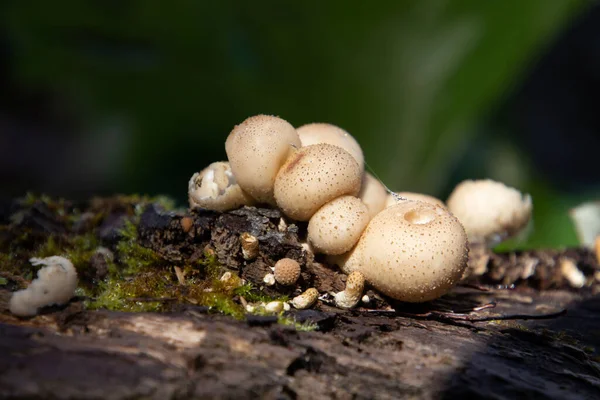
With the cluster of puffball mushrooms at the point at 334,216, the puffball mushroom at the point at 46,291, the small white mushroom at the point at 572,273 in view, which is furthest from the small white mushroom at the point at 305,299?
the small white mushroom at the point at 572,273

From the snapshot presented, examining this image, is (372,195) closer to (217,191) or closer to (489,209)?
(217,191)

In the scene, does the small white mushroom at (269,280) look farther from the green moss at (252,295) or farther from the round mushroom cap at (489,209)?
the round mushroom cap at (489,209)

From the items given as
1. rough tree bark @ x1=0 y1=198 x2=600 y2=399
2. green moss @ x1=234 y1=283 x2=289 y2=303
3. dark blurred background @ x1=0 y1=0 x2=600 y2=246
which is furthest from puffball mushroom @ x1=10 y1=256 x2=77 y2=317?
dark blurred background @ x1=0 y1=0 x2=600 y2=246

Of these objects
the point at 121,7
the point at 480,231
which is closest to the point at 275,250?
the point at 480,231

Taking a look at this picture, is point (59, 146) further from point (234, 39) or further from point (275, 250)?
point (275, 250)

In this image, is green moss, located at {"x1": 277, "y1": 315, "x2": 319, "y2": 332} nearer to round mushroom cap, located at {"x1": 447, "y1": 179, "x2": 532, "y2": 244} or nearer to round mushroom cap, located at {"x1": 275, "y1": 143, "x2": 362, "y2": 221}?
round mushroom cap, located at {"x1": 275, "y1": 143, "x2": 362, "y2": 221}

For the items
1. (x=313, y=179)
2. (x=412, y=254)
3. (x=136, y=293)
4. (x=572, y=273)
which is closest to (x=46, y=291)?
(x=136, y=293)
